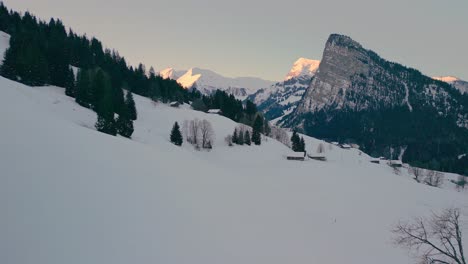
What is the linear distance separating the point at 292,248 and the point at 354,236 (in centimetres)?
1090

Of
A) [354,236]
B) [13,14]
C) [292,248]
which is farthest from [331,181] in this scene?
[13,14]

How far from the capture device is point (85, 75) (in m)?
61.3

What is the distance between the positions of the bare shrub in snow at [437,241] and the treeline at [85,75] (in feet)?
134

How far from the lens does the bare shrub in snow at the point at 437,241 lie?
15625 millimetres

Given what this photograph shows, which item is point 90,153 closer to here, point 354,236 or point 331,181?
point 354,236

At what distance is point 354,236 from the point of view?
24641 millimetres

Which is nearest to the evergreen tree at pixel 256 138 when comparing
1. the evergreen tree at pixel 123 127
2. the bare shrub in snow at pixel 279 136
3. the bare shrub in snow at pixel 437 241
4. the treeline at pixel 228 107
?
the treeline at pixel 228 107

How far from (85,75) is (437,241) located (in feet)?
221

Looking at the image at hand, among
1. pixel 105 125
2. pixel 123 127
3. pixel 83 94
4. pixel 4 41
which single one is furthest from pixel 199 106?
pixel 105 125

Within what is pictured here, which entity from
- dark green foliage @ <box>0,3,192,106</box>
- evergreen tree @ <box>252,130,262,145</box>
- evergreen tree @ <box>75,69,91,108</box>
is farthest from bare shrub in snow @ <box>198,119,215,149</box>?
evergreen tree @ <box>75,69,91,108</box>

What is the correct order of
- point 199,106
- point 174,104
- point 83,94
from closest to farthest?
point 83,94, point 174,104, point 199,106

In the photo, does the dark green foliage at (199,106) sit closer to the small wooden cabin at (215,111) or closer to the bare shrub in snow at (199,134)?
the small wooden cabin at (215,111)

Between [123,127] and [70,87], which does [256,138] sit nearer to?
[123,127]

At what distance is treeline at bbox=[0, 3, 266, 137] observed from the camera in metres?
56.0
